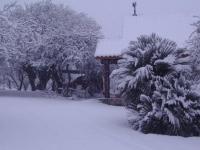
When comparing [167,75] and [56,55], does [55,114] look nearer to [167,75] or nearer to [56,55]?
[167,75]

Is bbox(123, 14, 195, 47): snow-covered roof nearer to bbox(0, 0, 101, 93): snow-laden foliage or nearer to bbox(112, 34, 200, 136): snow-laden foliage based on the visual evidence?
bbox(0, 0, 101, 93): snow-laden foliage

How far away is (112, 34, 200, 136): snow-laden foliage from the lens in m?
11.9

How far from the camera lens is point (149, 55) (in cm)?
1300

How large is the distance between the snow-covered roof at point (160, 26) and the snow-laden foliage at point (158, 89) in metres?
10.1

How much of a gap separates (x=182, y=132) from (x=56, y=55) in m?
18.3

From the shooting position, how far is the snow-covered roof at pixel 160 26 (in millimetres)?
23734


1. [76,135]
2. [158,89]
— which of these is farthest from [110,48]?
[76,135]

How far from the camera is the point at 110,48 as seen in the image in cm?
2323

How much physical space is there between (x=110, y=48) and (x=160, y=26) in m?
4.01

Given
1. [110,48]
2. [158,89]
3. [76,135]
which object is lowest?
[76,135]

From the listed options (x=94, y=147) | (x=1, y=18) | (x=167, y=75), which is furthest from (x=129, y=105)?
(x=1, y=18)

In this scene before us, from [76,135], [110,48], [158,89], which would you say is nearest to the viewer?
[76,135]

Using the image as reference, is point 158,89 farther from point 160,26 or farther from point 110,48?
point 160,26

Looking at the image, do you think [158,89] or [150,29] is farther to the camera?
[150,29]
